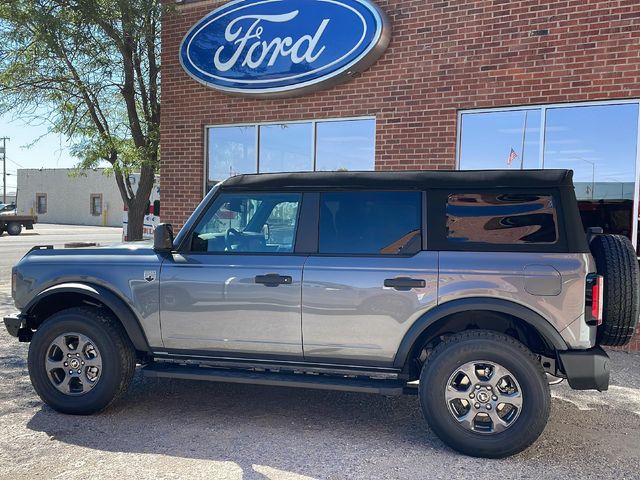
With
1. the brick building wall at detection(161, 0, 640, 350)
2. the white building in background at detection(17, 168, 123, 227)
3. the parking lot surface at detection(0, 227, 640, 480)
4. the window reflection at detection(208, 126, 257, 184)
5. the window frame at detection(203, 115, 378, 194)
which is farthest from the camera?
the white building in background at detection(17, 168, 123, 227)

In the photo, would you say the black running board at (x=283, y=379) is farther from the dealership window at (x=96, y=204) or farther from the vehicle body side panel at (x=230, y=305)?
the dealership window at (x=96, y=204)

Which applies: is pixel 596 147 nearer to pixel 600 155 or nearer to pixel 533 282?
pixel 600 155

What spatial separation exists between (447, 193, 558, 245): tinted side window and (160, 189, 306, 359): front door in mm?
1159

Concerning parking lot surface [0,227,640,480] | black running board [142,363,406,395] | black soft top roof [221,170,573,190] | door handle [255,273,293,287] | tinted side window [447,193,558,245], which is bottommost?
parking lot surface [0,227,640,480]

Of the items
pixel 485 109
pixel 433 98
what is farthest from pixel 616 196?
pixel 433 98

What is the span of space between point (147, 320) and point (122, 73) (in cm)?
701

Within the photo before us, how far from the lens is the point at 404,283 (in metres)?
3.93

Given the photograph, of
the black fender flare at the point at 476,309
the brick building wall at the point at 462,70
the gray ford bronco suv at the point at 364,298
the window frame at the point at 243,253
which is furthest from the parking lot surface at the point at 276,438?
the brick building wall at the point at 462,70

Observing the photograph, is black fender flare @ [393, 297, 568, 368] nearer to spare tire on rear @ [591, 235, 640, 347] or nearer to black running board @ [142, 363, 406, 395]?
black running board @ [142, 363, 406, 395]

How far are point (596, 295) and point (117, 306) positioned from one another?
337 cm

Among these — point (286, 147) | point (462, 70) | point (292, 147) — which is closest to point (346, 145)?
point (292, 147)

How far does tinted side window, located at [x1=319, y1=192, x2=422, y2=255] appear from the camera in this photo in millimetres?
4105

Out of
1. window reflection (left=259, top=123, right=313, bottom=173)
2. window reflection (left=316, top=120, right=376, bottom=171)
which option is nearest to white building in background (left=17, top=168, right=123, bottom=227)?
window reflection (left=259, top=123, right=313, bottom=173)

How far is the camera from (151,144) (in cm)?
1021
